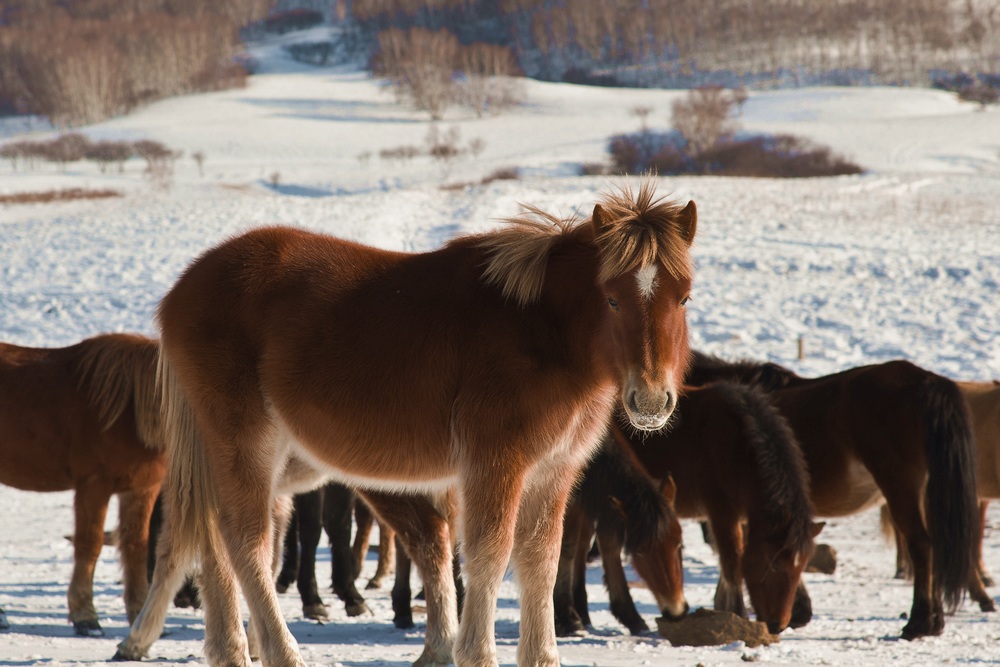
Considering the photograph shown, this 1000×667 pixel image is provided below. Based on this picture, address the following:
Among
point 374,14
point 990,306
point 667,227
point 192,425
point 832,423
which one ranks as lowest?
point 990,306

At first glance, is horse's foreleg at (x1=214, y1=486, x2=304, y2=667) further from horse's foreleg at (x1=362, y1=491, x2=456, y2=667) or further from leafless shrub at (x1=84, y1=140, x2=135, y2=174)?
leafless shrub at (x1=84, y1=140, x2=135, y2=174)

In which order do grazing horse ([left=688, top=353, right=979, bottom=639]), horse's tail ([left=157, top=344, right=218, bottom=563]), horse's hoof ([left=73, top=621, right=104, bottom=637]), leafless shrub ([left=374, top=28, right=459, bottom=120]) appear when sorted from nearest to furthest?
1. horse's tail ([left=157, top=344, right=218, bottom=563])
2. horse's hoof ([left=73, top=621, right=104, bottom=637])
3. grazing horse ([left=688, top=353, right=979, bottom=639])
4. leafless shrub ([left=374, top=28, right=459, bottom=120])

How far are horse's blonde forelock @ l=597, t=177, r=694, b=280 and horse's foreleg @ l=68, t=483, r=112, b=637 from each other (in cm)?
396

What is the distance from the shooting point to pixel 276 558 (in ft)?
16.7

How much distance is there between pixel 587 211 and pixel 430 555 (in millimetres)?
26493

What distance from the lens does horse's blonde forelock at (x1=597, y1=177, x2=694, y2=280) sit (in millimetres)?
3500

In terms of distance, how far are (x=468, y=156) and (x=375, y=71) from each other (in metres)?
48.1

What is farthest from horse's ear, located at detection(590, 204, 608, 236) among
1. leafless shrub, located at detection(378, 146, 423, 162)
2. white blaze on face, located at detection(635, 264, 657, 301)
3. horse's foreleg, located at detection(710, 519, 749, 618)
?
leafless shrub, located at detection(378, 146, 423, 162)

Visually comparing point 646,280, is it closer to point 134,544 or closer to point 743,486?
point 743,486

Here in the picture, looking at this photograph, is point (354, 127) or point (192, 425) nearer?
point (192, 425)

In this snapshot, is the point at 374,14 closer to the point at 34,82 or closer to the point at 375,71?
the point at 375,71

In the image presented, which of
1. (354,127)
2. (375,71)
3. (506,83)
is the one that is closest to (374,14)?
(375,71)

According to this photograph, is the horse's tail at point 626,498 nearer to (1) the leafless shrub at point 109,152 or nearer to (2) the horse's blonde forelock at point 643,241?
(2) the horse's blonde forelock at point 643,241

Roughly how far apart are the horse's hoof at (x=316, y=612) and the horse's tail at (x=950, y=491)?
4.12 meters
